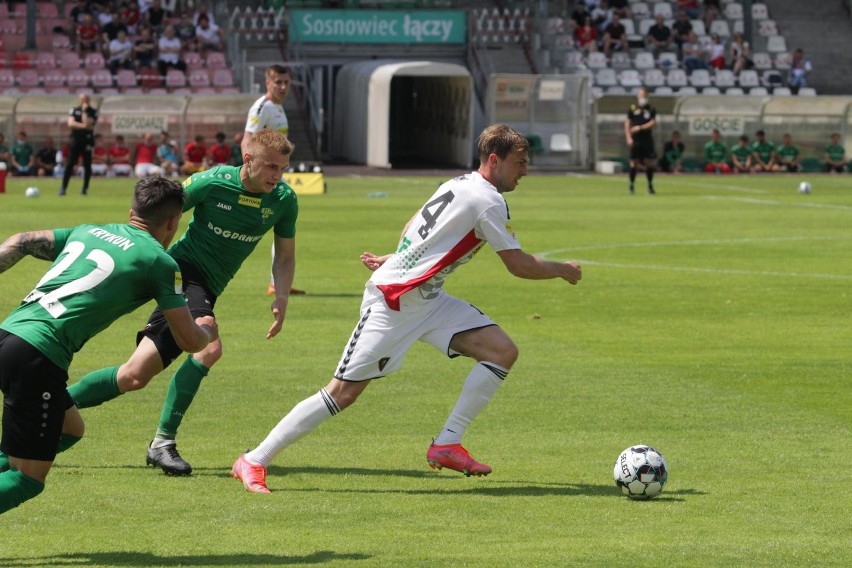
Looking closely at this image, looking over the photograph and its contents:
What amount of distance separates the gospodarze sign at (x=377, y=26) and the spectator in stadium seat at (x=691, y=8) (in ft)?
28.9

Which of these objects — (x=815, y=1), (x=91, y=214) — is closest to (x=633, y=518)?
(x=91, y=214)

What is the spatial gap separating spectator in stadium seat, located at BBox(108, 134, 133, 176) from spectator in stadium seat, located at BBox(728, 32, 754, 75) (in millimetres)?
20635

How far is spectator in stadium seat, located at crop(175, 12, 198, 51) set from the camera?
45250 mm

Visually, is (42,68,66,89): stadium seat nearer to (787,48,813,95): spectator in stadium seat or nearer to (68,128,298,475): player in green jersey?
(787,48,813,95): spectator in stadium seat

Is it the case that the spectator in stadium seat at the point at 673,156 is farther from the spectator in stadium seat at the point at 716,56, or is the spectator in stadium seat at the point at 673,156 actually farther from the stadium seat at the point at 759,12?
the stadium seat at the point at 759,12

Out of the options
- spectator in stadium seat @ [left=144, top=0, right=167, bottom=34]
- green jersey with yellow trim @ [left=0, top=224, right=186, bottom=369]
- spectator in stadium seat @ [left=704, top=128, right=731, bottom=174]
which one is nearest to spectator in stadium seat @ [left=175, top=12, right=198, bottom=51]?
spectator in stadium seat @ [left=144, top=0, right=167, bottom=34]

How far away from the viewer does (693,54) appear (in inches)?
1969

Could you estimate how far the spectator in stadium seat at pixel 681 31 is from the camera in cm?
5059

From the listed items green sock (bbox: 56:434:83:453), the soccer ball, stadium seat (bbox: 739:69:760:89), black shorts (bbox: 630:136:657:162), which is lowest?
black shorts (bbox: 630:136:657:162)

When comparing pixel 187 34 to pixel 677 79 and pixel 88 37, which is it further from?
pixel 677 79

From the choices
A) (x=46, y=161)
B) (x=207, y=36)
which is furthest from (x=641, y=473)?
(x=207, y=36)

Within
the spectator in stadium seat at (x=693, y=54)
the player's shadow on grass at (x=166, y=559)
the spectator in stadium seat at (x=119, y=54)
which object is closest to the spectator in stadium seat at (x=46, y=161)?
the spectator in stadium seat at (x=119, y=54)

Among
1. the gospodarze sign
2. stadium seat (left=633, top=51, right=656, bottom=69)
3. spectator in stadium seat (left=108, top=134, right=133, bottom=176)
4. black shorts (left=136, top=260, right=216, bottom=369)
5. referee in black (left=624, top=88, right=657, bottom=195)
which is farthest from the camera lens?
stadium seat (left=633, top=51, right=656, bottom=69)

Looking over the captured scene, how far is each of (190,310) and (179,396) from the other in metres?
0.56
